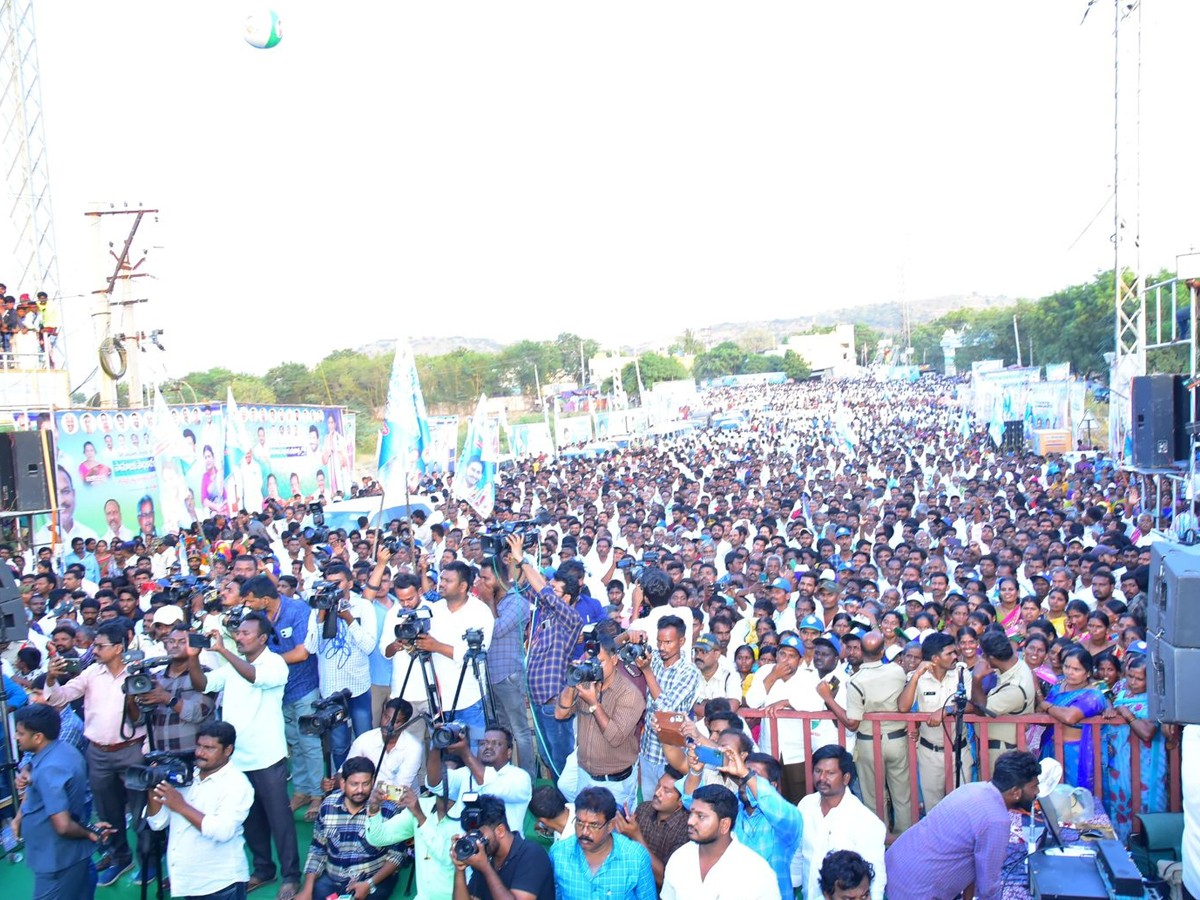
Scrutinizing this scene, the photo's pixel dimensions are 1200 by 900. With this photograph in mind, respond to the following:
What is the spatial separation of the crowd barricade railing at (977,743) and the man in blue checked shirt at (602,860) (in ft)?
4.17

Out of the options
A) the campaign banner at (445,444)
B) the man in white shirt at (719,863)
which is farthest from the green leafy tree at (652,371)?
the man in white shirt at (719,863)

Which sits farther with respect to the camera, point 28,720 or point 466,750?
point 466,750

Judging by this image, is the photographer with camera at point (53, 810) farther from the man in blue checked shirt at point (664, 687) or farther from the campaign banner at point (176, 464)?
the campaign banner at point (176, 464)

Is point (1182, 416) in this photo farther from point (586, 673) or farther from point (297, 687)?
point (297, 687)

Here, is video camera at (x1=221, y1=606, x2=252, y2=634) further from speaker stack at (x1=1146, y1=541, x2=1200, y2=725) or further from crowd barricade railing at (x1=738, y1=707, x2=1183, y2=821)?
speaker stack at (x1=1146, y1=541, x2=1200, y2=725)

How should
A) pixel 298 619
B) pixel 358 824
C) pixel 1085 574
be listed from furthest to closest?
pixel 1085 574
pixel 298 619
pixel 358 824

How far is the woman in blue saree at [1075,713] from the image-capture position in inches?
176

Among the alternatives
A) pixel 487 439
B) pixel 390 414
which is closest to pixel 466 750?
pixel 390 414

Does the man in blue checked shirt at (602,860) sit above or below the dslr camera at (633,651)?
below

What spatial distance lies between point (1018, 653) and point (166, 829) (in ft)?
13.9

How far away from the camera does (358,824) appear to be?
4.40 m

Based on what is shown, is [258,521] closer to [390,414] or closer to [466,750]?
[390,414]

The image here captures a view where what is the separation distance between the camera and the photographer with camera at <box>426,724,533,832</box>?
438 cm

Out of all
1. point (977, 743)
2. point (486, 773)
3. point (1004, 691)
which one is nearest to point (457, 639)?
point (486, 773)
